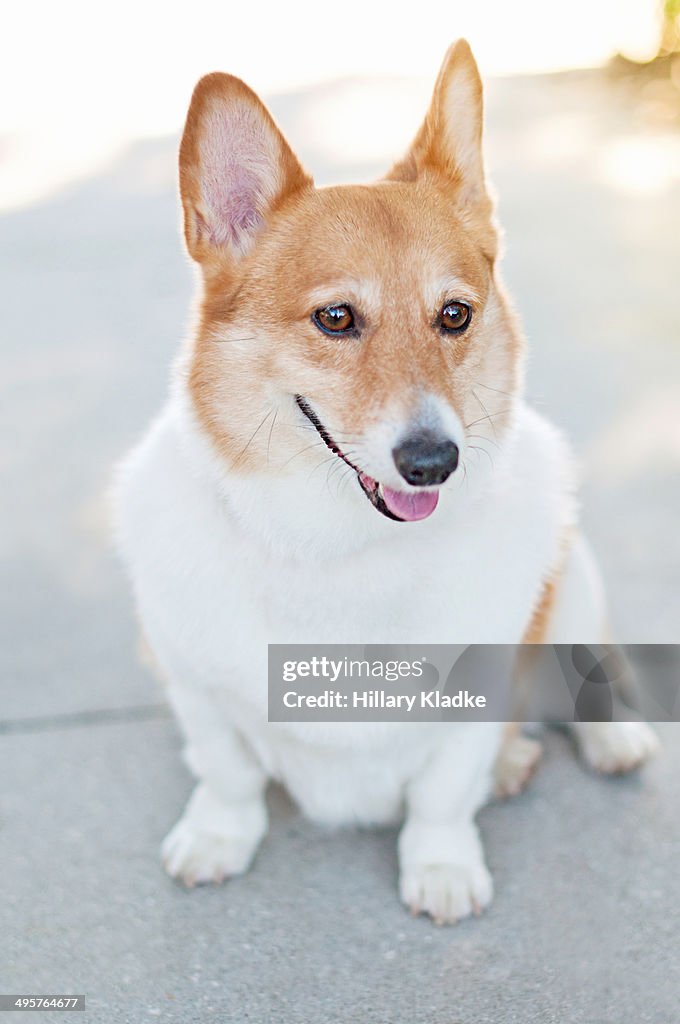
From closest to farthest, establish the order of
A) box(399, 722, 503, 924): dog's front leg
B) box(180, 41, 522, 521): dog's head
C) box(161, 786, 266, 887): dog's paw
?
box(180, 41, 522, 521): dog's head < box(399, 722, 503, 924): dog's front leg < box(161, 786, 266, 887): dog's paw

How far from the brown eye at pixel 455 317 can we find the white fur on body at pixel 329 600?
0.25 metres

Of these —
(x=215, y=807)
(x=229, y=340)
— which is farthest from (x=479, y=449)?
(x=215, y=807)

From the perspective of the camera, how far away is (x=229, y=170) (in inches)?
80.1

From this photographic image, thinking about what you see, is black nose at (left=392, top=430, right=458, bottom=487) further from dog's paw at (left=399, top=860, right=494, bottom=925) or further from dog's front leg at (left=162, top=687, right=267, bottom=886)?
dog's paw at (left=399, top=860, right=494, bottom=925)

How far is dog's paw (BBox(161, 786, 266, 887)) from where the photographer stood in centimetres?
236

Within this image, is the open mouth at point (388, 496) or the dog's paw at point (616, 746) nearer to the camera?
the open mouth at point (388, 496)

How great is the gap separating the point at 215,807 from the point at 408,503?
951 millimetres

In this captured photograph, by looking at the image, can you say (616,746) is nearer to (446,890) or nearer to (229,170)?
(446,890)

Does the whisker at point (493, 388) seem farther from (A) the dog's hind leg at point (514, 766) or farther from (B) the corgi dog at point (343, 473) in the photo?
(A) the dog's hind leg at point (514, 766)

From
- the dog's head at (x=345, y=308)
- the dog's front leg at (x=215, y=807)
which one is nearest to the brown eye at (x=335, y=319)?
the dog's head at (x=345, y=308)

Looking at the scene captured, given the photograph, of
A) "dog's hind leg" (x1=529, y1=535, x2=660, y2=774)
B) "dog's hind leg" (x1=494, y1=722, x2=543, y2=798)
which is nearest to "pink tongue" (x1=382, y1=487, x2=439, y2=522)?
"dog's hind leg" (x1=529, y1=535, x2=660, y2=774)

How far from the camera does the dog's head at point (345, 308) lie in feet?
6.20

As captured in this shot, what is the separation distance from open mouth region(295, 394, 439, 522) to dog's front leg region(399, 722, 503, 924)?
1.72 ft

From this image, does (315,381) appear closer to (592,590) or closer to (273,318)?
(273,318)
